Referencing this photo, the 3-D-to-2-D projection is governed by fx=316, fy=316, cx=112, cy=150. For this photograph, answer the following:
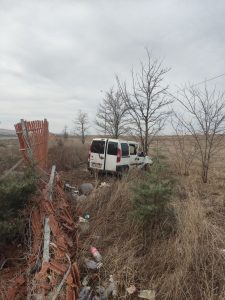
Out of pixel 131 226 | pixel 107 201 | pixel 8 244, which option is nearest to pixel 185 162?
pixel 107 201

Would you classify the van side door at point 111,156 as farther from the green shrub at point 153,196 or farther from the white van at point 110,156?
the green shrub at point 153,196

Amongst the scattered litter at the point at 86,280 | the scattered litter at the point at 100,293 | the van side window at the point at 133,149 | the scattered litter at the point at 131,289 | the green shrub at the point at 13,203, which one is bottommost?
the scattered litter at the point at 100,293

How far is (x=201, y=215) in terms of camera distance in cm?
566

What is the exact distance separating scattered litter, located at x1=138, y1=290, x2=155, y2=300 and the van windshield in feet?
30.4

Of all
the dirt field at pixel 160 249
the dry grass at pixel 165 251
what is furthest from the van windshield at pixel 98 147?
the dry grass at pixel 165 251

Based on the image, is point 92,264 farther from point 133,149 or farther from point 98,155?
point 133,149

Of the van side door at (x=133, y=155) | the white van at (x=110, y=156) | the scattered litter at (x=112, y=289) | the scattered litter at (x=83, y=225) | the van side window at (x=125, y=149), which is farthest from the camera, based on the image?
the van side door at (x=133, y=155)

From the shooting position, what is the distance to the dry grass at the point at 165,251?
4340 mm

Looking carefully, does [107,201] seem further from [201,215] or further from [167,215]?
[201,215]

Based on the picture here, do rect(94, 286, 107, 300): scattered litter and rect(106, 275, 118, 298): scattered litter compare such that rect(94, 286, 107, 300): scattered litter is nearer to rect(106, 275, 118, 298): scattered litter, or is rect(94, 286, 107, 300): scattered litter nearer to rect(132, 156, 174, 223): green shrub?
rect(106, 275, 118, 298): scattered litter

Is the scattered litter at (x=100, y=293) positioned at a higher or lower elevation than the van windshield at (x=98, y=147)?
lower

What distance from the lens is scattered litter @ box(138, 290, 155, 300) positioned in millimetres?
4243

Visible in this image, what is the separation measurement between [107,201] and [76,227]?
117cm

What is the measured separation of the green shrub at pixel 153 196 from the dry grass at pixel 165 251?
19 centimetres
